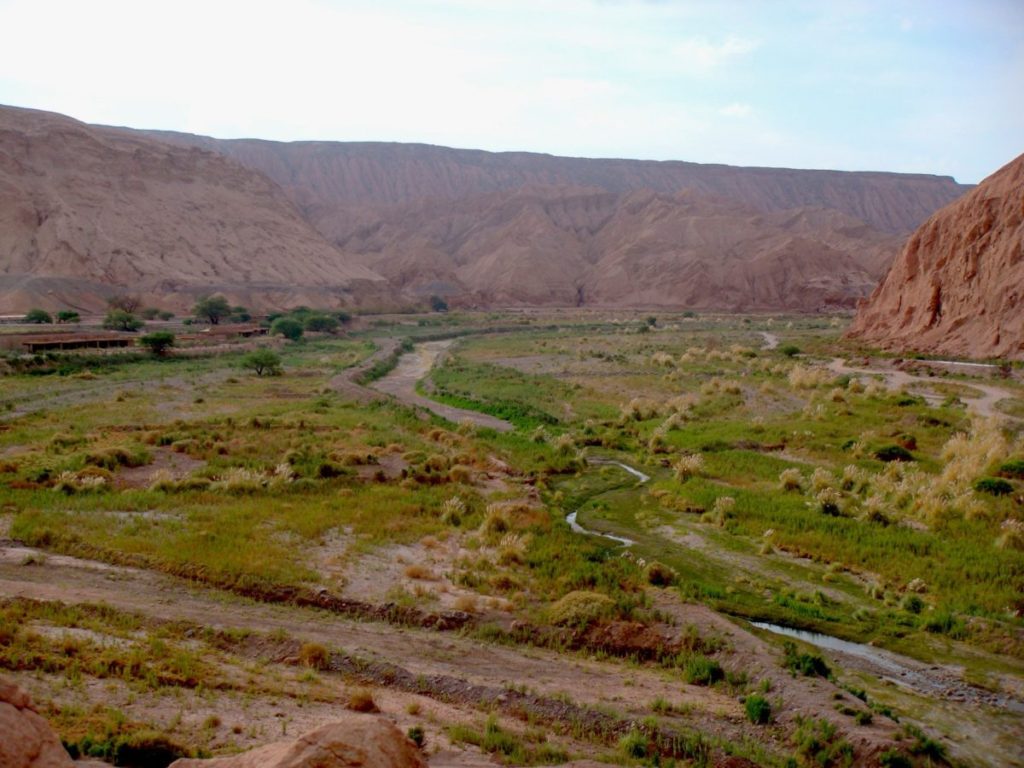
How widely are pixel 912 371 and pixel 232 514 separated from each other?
131 ft

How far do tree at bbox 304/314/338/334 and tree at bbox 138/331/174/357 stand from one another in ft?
78.1

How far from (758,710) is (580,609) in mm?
3841

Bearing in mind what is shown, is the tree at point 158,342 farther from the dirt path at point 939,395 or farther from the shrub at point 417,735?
the shrub at point 417,735

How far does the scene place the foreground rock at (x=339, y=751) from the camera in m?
6.92

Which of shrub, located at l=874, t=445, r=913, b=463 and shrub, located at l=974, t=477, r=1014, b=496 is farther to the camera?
shrub, located at l=874, t=445, r=913, b=463

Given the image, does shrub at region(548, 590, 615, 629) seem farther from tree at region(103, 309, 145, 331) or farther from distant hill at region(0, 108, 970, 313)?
distant hill at region(0, 108, 970, 313)

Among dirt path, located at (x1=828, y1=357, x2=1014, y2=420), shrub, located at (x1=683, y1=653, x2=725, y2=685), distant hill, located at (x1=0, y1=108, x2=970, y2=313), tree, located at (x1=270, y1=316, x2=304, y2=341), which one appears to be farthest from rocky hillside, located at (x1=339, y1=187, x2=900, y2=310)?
shrub, located at (x1=683, y1=653, x2=725, y2=685)

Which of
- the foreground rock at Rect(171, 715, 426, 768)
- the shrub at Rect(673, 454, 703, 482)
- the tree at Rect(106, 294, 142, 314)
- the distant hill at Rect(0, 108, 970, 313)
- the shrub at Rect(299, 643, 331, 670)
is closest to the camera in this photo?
the foreground rock at Rect(171, 715, 426, 768)

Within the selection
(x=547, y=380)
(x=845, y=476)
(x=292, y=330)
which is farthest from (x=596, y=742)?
(x=292, y=330)

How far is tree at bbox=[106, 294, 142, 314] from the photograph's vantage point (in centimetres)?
8069

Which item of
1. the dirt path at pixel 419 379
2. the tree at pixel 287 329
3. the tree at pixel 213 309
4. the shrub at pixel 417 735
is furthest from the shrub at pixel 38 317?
the shrub at pixel 417 735

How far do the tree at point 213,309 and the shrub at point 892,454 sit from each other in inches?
2620

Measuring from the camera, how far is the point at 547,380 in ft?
157

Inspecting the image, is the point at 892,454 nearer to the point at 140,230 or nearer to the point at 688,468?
the point at 688,468
